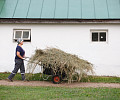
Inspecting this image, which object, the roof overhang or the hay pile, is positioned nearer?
the hay pile

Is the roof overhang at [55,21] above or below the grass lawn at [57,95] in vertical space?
above

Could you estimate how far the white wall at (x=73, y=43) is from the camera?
9328 millimetres

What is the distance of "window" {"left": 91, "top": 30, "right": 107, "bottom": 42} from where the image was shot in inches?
378

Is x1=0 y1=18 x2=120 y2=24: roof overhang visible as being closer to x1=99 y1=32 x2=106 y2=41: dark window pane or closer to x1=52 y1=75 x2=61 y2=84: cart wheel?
x1=99 y1=32 x2=106 y2=41: dark window pane

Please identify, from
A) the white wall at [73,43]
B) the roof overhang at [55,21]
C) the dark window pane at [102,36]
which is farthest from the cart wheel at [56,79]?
the dark window pane at [102,36]

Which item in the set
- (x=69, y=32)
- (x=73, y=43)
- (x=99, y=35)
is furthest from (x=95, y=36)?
(x=69, y=32)

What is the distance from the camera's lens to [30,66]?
7.40 m

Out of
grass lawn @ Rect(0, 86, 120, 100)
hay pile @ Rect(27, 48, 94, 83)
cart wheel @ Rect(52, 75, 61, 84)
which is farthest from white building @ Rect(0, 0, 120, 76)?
grass lawn @ Rect(0, 86, 120, 100)

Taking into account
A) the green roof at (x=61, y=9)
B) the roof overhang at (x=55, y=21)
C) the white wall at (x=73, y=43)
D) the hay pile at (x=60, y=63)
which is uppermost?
the green roof at (x=61, y=9)

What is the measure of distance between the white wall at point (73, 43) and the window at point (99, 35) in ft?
0.80

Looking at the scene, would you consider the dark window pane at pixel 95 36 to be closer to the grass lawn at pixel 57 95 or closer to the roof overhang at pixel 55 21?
the roof overhang at pixel 55 21

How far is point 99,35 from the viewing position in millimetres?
9641

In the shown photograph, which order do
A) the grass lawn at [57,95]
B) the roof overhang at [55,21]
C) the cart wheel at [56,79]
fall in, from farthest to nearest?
the roof overhang at [55,21] → the cart wheel at [56,79] → the grass lawn at [57,95]

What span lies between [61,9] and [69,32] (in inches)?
57.3
